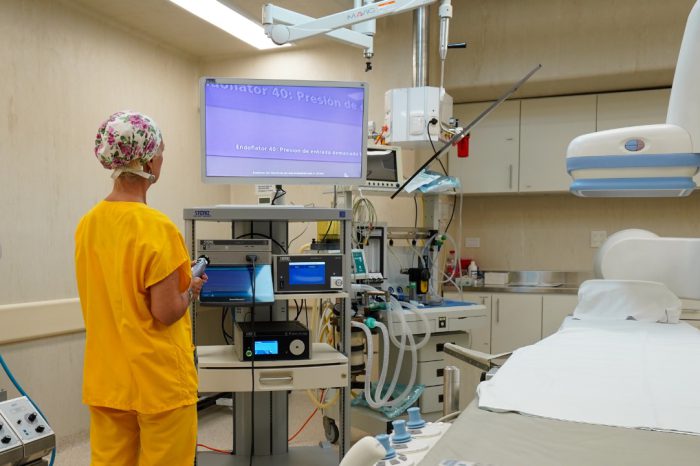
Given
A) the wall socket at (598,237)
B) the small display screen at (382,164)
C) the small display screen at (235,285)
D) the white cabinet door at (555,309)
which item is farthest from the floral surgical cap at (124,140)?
the wall socket at (598,237)

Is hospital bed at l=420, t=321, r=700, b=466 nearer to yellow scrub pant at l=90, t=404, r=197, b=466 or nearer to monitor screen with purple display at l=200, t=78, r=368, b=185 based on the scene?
yellow scrub pant at l=90, t=404, r=197, b=466

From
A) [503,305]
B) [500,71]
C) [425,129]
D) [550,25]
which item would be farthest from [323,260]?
[550,25]

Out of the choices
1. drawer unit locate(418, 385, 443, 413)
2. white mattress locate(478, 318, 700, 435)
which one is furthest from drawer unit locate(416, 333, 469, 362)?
white mattress locate(478, 318, 700, 435)

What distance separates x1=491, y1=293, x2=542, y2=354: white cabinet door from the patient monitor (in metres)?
1.72

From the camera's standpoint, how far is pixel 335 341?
302cm

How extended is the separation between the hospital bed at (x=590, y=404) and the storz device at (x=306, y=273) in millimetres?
648

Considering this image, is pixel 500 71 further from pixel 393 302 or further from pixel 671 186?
pixel 671 186

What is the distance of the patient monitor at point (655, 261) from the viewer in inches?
86.4

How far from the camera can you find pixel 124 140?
5.49ft

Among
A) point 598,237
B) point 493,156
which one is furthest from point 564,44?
point 598,237

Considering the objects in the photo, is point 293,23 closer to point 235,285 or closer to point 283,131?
point 283,131

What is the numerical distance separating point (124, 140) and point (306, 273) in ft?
2.93

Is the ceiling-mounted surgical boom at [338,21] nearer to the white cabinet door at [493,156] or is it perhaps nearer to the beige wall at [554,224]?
the white cabinet door at [493,156]

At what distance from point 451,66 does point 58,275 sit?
9.87ft
